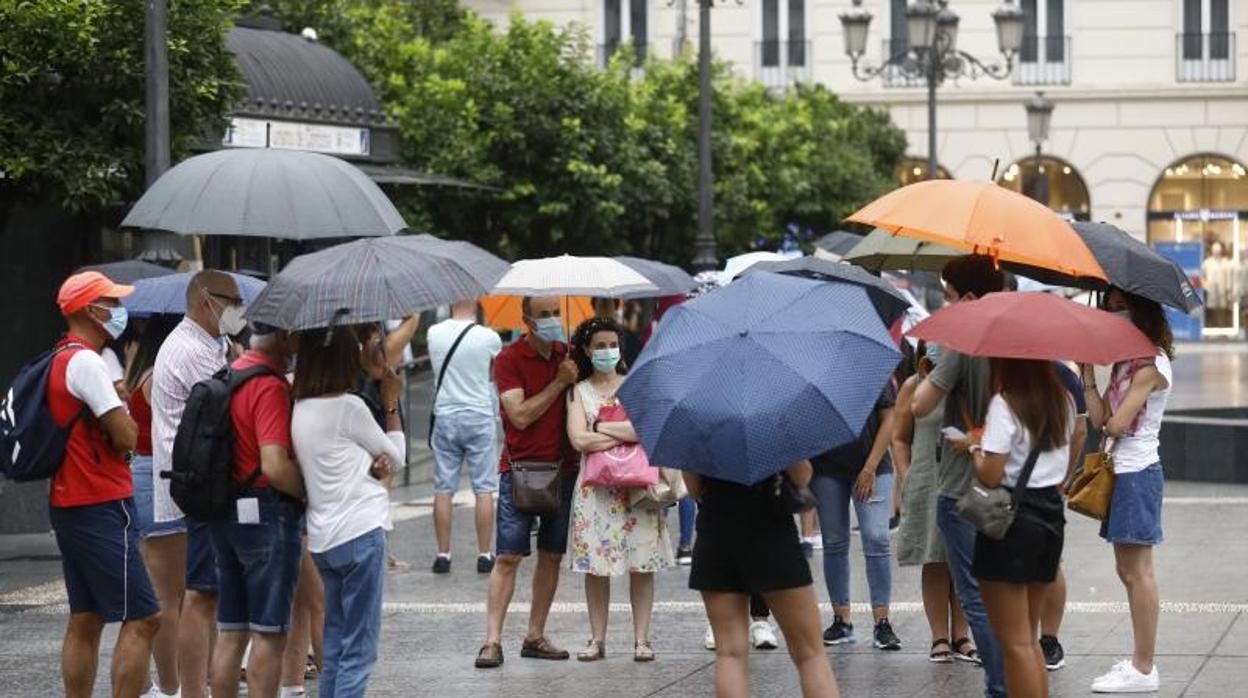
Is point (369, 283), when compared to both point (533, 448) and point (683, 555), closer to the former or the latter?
point (533, 448)

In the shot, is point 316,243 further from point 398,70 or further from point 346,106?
point 398,70

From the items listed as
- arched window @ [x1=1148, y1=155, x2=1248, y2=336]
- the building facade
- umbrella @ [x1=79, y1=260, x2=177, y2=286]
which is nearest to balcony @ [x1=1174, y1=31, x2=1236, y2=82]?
the building facade

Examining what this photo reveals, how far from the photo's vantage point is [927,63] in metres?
32.1

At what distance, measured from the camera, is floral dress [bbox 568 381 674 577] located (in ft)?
36.1

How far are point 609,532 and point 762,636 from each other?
100cm

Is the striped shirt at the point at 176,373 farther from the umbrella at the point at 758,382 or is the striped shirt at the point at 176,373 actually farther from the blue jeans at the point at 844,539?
the blue jeans at the point at 844,539

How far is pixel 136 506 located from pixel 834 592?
3.50m

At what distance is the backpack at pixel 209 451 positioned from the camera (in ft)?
27.9

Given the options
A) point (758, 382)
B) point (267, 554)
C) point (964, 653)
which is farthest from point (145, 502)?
point (964, 653)

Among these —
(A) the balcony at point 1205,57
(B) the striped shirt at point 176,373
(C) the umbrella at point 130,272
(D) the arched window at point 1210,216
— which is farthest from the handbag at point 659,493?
(A) the balcony at point 1205,57

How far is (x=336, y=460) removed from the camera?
8289 mm

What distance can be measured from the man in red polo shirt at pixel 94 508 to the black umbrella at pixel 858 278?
2.50 m

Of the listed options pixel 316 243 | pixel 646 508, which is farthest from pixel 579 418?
pixel 316 243

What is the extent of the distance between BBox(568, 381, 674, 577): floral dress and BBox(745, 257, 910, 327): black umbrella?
129 cm
